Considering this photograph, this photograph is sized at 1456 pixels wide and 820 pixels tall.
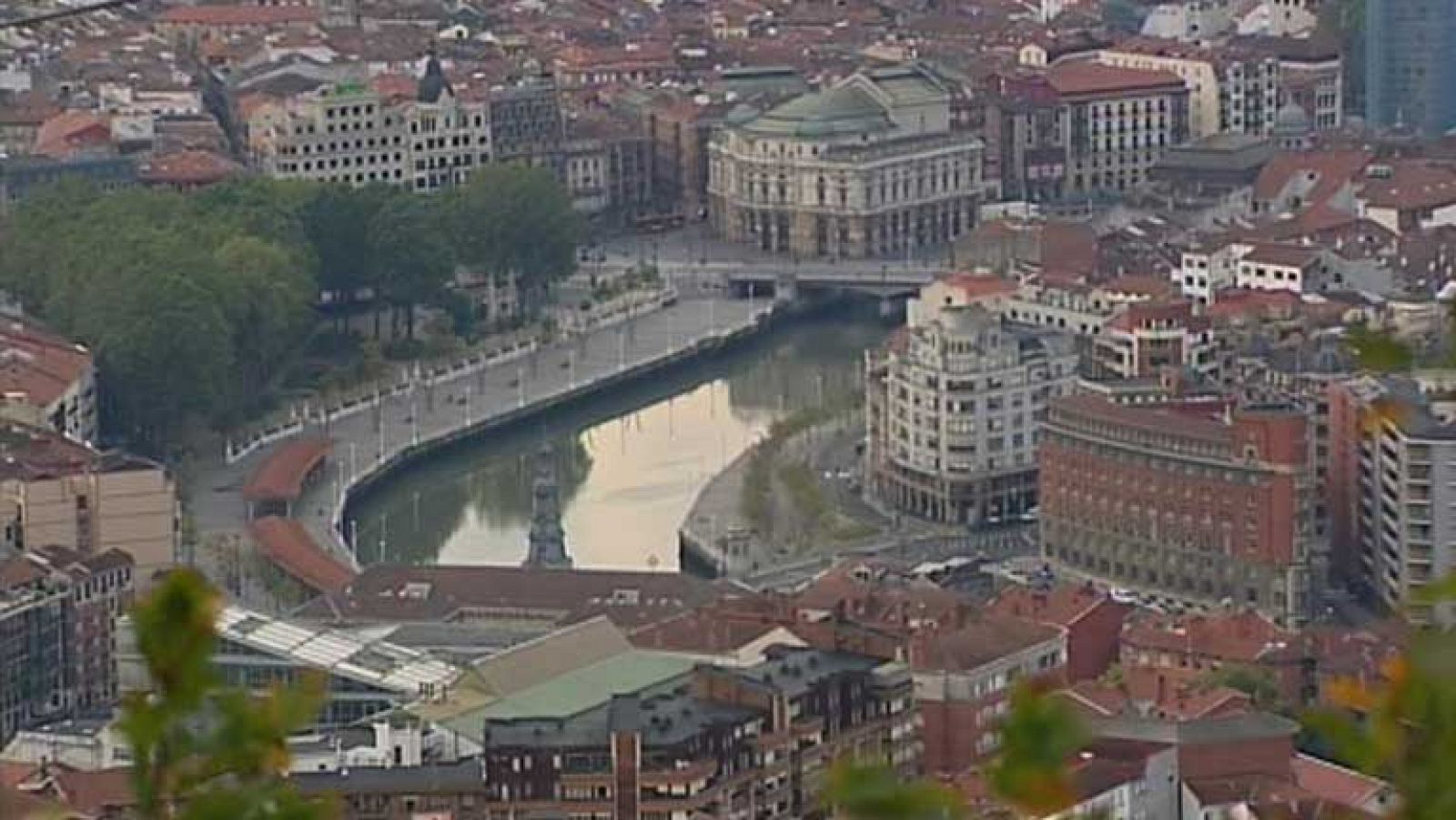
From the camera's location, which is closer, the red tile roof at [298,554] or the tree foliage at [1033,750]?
the tree foliage at [1033,750]

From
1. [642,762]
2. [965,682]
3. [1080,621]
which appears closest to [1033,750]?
[642,762]

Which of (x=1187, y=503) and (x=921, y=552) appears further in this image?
(x=921, y=552)

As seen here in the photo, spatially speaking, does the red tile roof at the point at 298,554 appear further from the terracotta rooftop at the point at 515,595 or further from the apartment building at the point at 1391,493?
the apartment building at the point at 1391,493

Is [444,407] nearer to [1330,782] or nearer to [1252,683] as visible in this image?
[1252,683]

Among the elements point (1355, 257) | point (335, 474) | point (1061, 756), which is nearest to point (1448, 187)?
point (1355, 257)

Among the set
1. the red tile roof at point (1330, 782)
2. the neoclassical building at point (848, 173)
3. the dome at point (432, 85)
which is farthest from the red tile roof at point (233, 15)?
the red tile roof at point (1330, 782)
